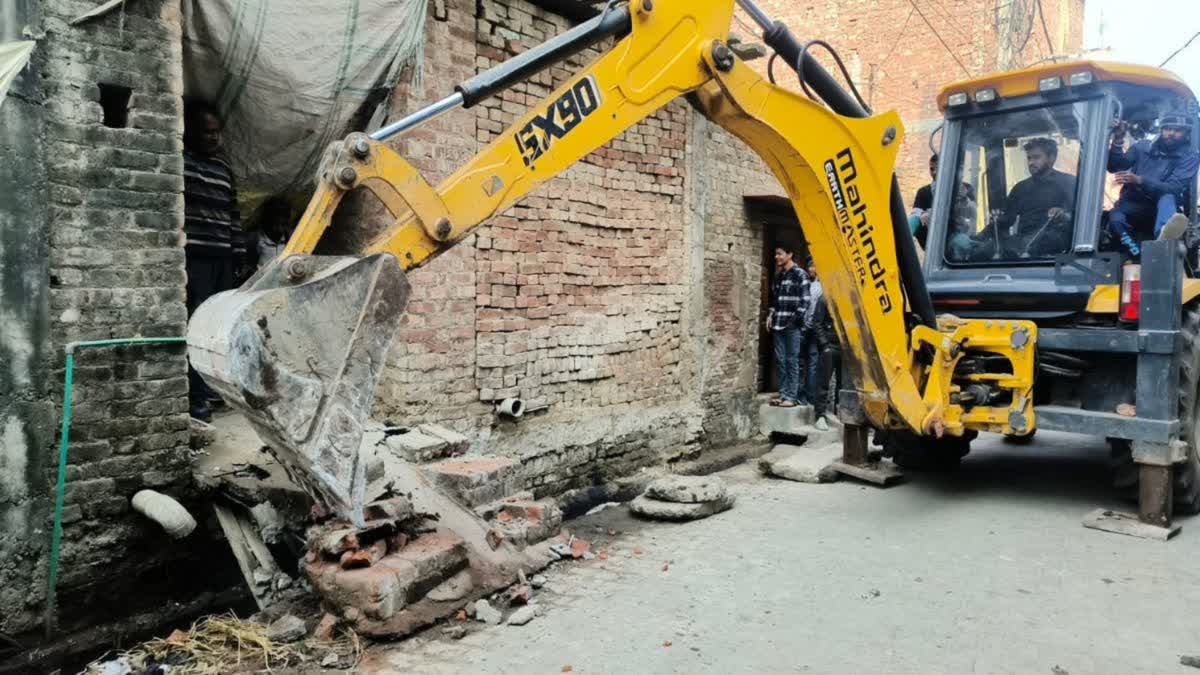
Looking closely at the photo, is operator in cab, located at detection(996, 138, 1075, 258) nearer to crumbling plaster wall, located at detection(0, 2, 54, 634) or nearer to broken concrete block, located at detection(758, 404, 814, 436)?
broken concrete block, located at detection(758, 404, 814, 436)

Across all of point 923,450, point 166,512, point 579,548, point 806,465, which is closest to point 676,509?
point 579,548

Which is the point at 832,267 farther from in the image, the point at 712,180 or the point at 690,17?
the point at 712,180

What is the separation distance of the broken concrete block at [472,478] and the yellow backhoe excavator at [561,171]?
1.24 meters

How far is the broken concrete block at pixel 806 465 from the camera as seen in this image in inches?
247

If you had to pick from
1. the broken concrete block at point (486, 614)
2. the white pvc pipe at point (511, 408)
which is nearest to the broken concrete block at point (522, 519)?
the broken concrete block at point (486, 614)

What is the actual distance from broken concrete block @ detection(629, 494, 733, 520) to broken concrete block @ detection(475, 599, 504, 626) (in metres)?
1.84

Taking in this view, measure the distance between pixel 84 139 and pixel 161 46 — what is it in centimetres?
62

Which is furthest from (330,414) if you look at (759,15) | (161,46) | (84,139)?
(759,15)

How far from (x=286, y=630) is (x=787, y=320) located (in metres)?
6.09

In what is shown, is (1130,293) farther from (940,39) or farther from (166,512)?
(940,39)

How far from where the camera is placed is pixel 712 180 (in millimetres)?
7746

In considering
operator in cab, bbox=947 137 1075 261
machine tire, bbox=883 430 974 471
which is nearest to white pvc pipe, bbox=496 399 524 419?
machine tire, bbox=883 430 974 471

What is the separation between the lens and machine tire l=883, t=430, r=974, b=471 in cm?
624

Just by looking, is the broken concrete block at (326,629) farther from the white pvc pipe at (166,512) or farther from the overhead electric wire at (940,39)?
the overhead electric wire at (940,39)
